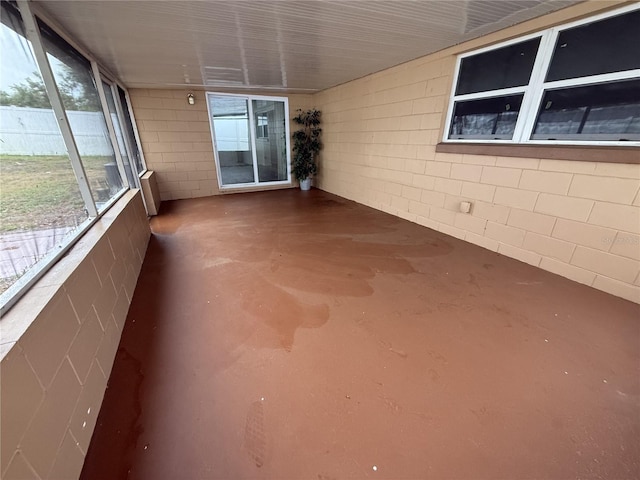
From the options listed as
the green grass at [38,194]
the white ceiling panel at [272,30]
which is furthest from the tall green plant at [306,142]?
the green grass at [38,194]

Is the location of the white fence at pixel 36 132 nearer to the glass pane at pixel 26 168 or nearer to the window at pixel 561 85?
the glass pane at pixel 26 168

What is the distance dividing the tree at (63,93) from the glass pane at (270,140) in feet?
11.7

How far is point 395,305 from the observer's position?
2168 mm

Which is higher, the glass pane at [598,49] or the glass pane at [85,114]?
the glass pane at [598,49]

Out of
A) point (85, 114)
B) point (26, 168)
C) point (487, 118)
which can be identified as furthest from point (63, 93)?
point (487, 118)

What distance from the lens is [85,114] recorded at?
2.42 metres

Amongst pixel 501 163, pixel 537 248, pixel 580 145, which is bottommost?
pixel 537 248

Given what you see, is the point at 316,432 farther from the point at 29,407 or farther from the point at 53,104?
the point at 53,104

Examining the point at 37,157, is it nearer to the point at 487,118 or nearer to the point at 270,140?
the point at 487,118

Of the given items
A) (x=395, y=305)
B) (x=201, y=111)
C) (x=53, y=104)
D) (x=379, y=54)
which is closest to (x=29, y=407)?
(x=53, y=104)

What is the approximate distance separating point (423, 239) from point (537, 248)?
1.16m

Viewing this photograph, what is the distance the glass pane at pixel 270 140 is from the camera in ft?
20.2

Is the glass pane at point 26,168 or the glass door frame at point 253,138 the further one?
the glass door frame at point 253,138

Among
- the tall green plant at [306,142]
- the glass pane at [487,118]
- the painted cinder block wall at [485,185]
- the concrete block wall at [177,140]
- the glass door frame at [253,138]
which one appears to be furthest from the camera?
the tall green plant at [306,142]
